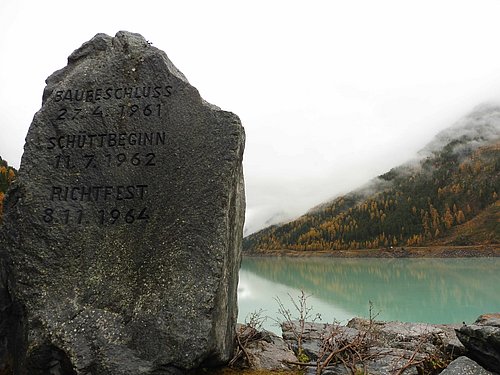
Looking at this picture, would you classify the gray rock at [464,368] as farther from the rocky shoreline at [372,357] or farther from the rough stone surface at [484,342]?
the rough stone surface at [484,342]

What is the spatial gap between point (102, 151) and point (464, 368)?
5.24 m

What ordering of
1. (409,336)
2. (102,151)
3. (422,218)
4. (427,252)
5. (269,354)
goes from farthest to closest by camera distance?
(422,218)
(427,252)
(409,336)
(269,354)
(102,151)

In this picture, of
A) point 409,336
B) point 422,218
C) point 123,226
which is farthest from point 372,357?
point 422,218

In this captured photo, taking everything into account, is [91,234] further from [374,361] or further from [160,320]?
[374,361]

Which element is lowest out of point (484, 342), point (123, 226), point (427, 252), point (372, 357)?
point (427, 252)

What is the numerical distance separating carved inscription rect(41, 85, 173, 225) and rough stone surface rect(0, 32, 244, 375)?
0.01m

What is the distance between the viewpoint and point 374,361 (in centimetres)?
575

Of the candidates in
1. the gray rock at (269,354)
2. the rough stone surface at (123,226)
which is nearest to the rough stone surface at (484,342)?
the gray rock at (269,354)

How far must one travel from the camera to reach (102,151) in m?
5.49

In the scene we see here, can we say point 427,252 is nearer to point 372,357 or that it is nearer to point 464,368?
point 372,357

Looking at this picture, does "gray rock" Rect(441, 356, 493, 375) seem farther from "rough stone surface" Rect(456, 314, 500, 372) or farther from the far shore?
the far shore

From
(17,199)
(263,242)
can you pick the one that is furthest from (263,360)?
(263,242)

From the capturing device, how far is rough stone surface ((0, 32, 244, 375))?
14.5 feet

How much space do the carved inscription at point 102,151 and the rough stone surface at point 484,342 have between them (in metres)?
4.27
